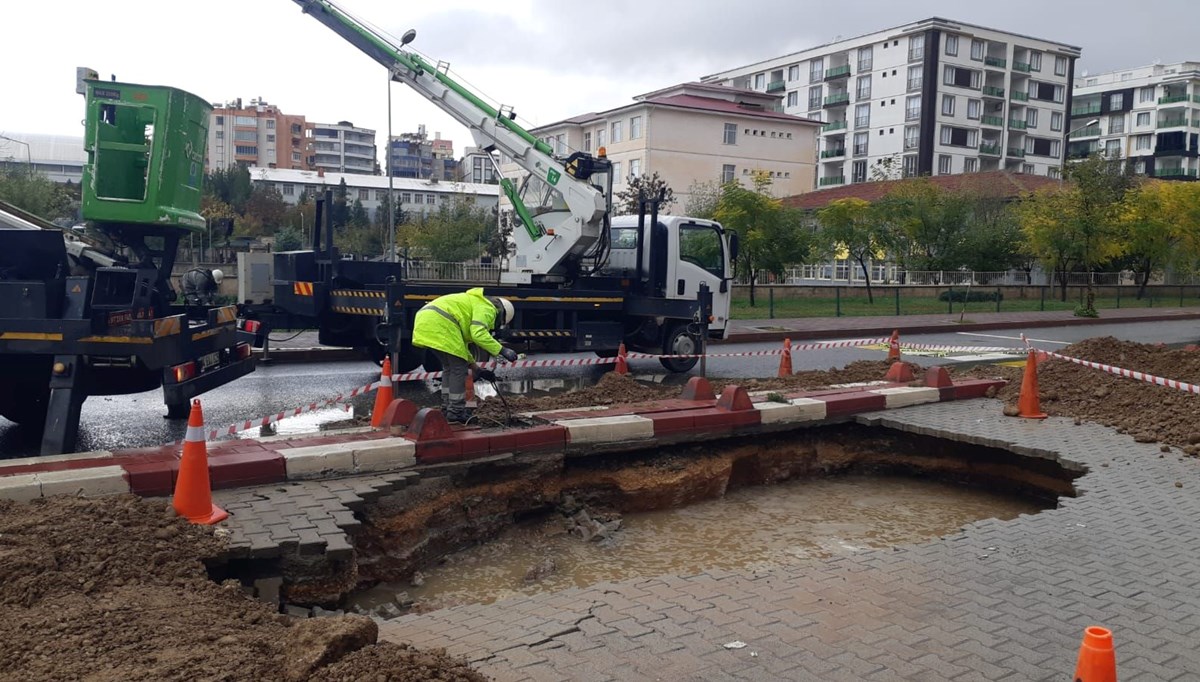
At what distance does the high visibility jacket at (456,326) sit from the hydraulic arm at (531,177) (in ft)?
23.8

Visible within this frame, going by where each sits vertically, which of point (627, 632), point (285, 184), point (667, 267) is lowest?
point (627, 632)

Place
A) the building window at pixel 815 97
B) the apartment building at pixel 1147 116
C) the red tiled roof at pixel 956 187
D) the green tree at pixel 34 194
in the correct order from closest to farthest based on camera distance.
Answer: the green tree at pixel 34 194 < the red tiled roof at pixel 956 187 < the building window at pixel 815 97 < the apartment building at pixel 1147 116

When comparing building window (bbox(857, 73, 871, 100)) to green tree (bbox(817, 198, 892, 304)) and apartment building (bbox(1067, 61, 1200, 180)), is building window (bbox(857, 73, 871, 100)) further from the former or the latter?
green tree (bbox(817, 198, 892, 304))

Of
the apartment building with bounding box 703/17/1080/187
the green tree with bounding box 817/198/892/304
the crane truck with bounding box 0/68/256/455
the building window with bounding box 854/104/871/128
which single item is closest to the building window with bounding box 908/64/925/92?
the apartment building with bounding box 703/17/1080/187

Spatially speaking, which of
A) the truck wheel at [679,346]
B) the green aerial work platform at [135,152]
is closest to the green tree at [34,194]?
the truck wheel at [679,346]

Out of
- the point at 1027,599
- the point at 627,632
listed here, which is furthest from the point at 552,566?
the point at 1027,599

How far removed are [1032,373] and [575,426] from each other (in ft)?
16.2

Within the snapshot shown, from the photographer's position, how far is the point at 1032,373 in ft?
29.0

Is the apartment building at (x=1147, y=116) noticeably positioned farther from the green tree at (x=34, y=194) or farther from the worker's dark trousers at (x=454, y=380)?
the worker's dark trousers at (x=454, y=380)

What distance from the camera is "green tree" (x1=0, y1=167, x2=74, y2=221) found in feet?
90.6

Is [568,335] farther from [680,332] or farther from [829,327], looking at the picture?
[829,327]

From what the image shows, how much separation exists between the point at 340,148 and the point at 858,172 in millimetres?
70362

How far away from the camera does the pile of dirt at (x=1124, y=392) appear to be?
8036 millimetres

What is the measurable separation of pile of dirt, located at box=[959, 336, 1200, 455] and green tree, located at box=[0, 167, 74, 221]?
2654 cm
